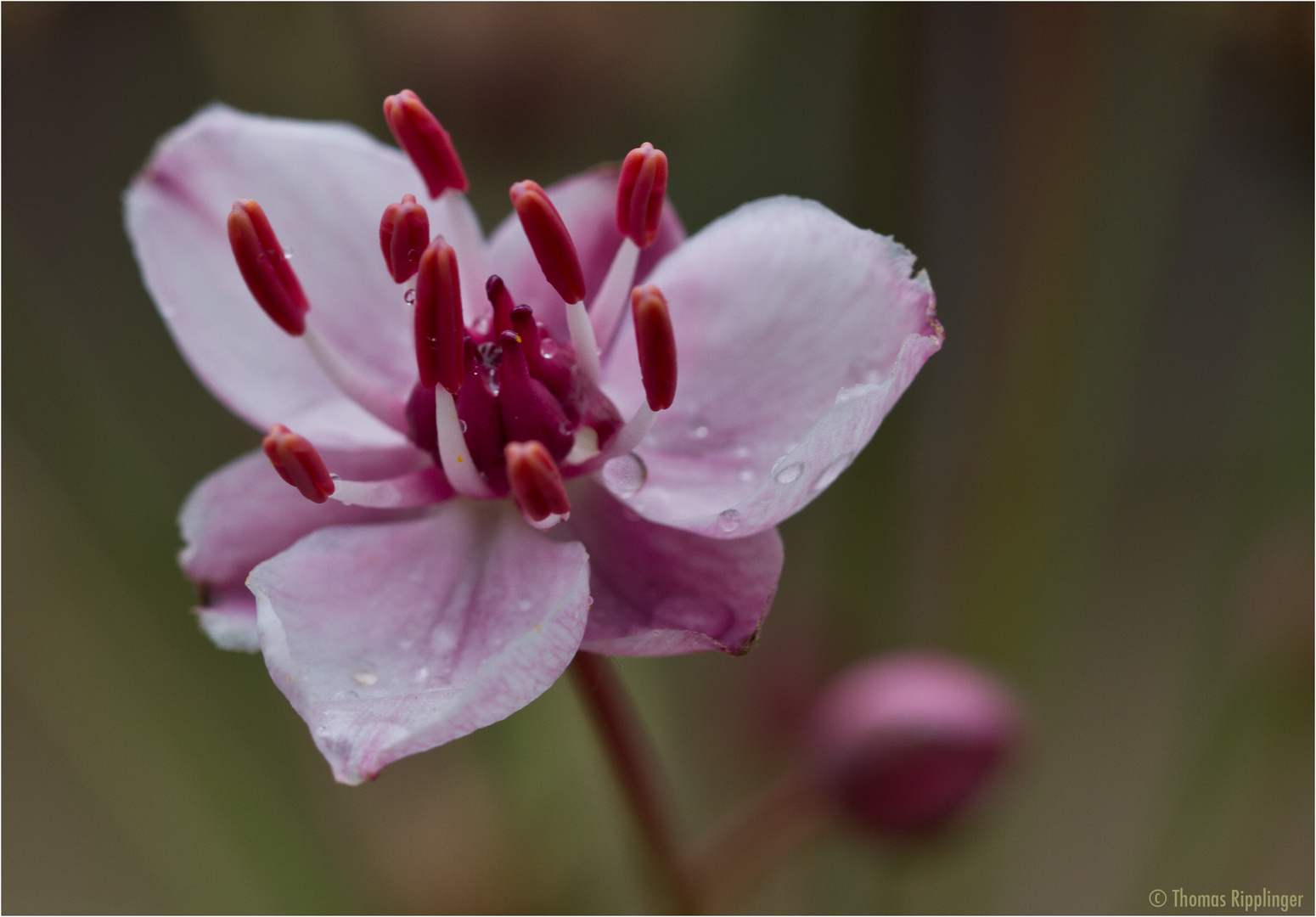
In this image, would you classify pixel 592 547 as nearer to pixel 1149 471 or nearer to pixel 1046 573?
pixel 1046 573

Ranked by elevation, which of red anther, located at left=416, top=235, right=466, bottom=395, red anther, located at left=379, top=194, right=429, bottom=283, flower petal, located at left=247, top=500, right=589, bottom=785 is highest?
red anther, located at left=379, top=194, right=429, bottom=283

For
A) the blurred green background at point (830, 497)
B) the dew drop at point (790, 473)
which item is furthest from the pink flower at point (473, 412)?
the blurred green background at point (830, 497)

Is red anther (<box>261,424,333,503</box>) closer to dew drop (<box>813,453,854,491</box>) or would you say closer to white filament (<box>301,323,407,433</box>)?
white filament (<box>301,323,407,433</box>)

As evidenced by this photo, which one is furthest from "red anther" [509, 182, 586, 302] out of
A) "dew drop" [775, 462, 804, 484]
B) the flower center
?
"dew drop" [775, 462, 804, 484]

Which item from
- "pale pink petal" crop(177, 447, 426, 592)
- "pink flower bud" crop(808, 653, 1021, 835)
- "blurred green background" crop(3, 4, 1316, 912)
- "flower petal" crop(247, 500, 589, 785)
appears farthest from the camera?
"blurred green background" crop(3, 4, 1316, 912)

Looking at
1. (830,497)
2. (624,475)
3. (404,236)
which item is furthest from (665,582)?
(830,497)

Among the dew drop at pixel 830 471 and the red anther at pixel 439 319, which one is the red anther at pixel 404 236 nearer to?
the red anther at pixel 439 319
